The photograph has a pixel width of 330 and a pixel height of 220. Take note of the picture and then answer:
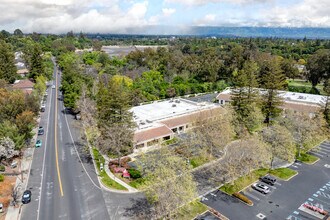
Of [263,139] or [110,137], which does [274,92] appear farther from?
[110,137]

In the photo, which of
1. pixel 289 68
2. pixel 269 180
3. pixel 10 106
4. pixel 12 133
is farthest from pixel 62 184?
pixel 289 68

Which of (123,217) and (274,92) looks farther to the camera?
(274,92)

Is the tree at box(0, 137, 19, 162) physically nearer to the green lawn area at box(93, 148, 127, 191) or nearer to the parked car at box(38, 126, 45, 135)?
the green lawn area at box(93, 148, 127, 191)

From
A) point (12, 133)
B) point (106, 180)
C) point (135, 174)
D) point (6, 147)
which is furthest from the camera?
point (12, 133)

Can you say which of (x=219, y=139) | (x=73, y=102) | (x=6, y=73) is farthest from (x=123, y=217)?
(x=6, y=73)

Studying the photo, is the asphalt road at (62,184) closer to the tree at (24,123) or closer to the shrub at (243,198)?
the tree at (24,123)

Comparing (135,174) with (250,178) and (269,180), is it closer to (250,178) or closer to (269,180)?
(250,178)
